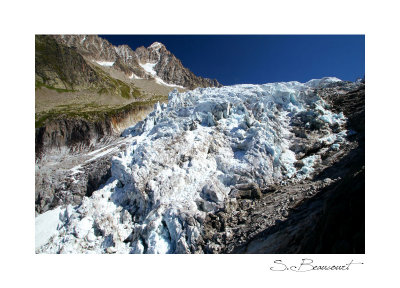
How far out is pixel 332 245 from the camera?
552 centimetres

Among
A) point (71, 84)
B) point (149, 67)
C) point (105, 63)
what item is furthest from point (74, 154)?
point (149, 67)

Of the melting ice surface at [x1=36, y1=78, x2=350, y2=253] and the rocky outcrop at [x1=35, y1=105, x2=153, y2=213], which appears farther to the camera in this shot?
the rocky outcrop at [x1=35, y1=105, x2=153, y2=213]

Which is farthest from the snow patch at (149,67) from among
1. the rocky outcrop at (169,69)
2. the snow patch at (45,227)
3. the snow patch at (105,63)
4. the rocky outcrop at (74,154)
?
the snow patch at (45,227)

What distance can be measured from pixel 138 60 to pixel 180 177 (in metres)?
146

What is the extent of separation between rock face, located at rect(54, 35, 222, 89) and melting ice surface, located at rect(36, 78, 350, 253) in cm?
10491

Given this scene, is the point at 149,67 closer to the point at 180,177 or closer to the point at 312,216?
the point at 180,177

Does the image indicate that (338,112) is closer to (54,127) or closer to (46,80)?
(54,127)

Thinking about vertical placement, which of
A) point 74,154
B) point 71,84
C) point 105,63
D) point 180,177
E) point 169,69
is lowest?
point 180,177

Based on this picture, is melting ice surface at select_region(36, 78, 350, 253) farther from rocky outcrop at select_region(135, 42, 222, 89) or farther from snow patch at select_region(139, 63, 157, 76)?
snow patch at select_region(139, 63, 157, 76)

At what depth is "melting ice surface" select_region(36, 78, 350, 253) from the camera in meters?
10.3

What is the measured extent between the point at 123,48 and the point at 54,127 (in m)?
123

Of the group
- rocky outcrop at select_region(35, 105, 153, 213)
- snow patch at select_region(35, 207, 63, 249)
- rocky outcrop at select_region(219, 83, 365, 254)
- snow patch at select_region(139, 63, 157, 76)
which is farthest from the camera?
snow patch at select_region(139, 63, 157, 76)

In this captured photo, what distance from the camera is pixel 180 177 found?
12188 mm

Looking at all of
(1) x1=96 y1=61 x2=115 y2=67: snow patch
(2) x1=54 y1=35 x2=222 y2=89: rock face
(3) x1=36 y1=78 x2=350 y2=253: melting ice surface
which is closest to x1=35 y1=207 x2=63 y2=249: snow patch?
(3) x1=36 y1=78 x2=350 y2=253: melting ice surface
